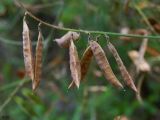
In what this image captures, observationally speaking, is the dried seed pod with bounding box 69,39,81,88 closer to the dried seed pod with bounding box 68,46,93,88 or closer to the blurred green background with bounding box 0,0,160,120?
the dried seed pod with bounding box 68,46,93,88

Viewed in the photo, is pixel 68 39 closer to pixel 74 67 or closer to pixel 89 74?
pixel 74 67

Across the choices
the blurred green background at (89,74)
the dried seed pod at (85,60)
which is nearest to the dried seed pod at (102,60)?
the dried seed pod at (85,60)

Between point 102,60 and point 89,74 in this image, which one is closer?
point 102,60

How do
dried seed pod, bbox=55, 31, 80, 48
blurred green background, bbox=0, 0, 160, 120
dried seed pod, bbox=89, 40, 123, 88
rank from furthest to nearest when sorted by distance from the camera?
blurred green background, bbox=0, 0, 160, 120
dried seed pod, bbox=55, 31, 80, 48
dried seed pod, bbox=89, 40, 123, 88

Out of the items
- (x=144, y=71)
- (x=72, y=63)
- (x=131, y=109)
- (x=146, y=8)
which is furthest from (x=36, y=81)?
(x=131, y=109)

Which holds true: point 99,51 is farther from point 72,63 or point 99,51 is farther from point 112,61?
point 112,61

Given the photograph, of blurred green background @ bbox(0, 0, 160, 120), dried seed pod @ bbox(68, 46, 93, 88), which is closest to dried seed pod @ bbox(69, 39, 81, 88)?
dried seed pod @ bbox(68, 46, 93, 88)

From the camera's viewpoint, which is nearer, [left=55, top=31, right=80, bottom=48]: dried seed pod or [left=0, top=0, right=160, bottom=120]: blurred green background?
[left=55, top=31, right=80, bottom=48]: dried seed pod

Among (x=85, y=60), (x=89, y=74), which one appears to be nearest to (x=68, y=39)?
(x=85, y=60)

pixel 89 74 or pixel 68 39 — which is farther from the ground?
pixel 68 39

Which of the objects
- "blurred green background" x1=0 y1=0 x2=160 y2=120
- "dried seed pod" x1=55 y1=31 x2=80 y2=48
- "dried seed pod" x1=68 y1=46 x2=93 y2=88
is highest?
"dried seed pod" x1=55 y1=31 x2=80 y2=48

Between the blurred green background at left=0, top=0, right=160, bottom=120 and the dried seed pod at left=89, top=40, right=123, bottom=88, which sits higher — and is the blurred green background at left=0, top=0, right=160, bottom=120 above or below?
below

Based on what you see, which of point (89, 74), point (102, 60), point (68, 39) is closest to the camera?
point (102, 60)
